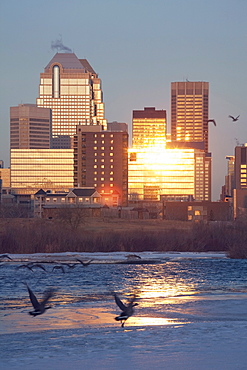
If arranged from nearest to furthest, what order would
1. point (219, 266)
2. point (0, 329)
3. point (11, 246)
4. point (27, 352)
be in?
point (27, 352) → point (0, 329) → point (219, 266) → point (11, 246)

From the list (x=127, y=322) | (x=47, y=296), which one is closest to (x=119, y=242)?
(x=47, y=296)

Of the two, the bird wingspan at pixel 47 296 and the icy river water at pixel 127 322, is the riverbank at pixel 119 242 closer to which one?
the icy river water at pixel 127 322

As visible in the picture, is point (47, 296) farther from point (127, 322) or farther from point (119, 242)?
point (119, 242)

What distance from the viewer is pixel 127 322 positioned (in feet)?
94.4

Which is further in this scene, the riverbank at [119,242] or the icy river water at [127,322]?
the riverbank at [119,242]

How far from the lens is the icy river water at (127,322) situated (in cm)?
2166

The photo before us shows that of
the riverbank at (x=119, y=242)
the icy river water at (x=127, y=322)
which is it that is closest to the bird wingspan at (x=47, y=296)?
the icy river water at (x=127, y=322)

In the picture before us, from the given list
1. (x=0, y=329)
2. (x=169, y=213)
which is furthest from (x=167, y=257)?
(x=169, y=213)

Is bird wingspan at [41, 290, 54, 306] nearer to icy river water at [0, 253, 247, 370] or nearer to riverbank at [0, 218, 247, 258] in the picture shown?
icy river water at [0, 253, 247, 370]

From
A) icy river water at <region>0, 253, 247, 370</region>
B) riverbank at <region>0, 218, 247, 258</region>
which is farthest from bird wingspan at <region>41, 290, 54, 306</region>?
riverbank at <region>0, 218, 247, 258</region>

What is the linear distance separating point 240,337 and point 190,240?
169 ft

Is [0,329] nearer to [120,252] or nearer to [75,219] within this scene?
[120,252]

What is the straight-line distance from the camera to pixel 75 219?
11344 centimetres

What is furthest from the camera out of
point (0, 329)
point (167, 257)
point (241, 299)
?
point (167, 257)
